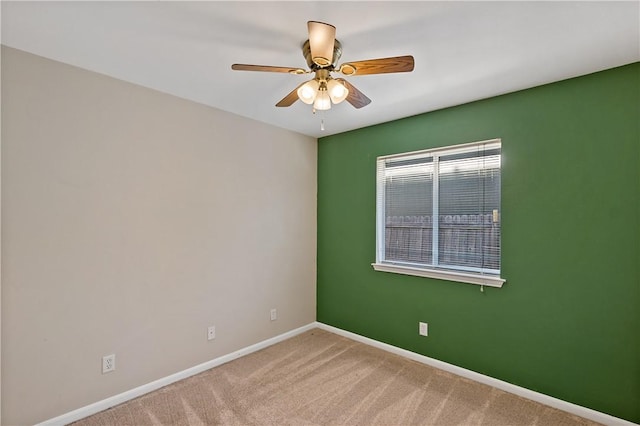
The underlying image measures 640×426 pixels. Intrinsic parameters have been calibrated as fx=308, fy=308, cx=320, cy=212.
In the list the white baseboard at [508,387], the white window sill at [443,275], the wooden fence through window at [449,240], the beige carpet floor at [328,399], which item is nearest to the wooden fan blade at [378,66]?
the wooden fence through window at [449,240]

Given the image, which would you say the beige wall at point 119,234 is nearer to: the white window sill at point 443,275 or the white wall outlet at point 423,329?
the white window sill at point 443,275

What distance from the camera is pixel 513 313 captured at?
96.4 inches

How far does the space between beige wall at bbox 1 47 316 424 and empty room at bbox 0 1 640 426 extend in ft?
0.04

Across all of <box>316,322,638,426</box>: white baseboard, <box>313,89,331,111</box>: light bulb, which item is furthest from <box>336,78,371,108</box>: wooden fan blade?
<box>316,322,638,426</box>: white baseboard

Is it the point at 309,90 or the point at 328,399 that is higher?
the point at 309,90

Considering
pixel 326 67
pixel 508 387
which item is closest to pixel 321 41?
pixel 326 67

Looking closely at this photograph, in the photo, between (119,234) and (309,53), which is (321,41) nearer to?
(309,53)

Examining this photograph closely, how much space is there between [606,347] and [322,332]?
254 centimetres

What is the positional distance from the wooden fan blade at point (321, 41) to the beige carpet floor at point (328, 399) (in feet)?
7.47

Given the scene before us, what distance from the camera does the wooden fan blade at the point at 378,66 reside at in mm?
1560

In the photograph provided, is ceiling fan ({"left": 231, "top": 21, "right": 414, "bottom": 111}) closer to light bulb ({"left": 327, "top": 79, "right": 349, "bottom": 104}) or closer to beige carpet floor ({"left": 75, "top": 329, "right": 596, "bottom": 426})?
light bulb ({"left": 327, "top": 79, "right": 349, "bottom": 104})

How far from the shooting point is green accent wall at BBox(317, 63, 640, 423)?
203 cm

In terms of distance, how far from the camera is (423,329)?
294 centimetres

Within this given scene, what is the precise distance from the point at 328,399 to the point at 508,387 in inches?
56.6
